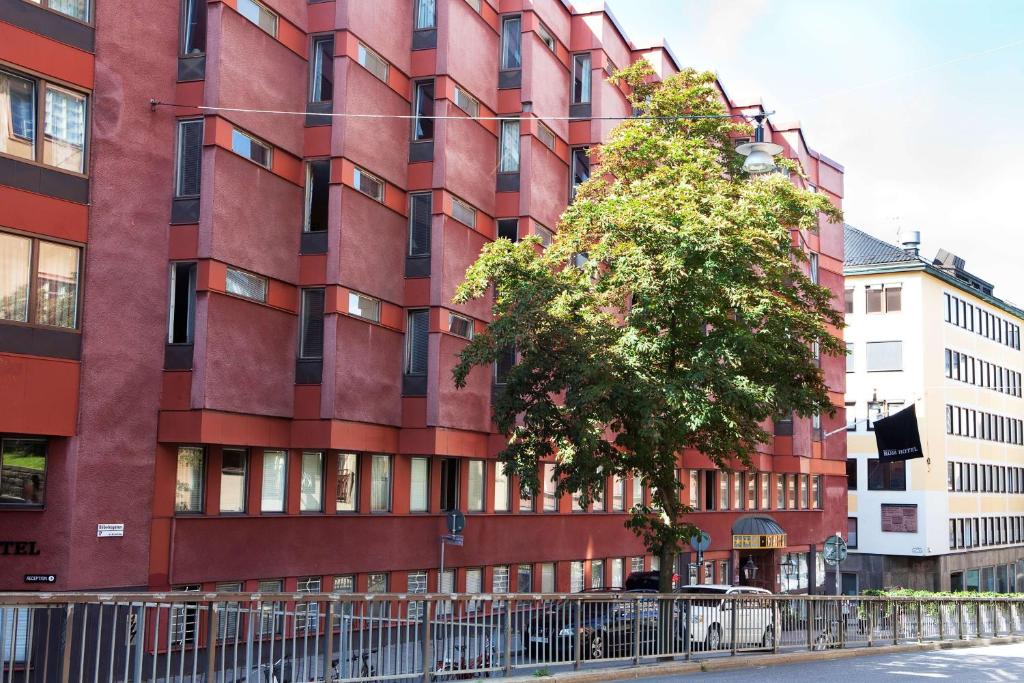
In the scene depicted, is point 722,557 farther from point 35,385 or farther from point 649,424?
point 35,385

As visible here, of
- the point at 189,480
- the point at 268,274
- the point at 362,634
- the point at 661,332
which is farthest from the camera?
the point at 268,274

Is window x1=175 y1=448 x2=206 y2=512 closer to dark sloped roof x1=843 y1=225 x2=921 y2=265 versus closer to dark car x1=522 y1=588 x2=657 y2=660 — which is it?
dark car x1=522 y1=588 x2=657 y2=660

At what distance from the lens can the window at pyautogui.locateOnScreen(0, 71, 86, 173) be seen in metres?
20.1

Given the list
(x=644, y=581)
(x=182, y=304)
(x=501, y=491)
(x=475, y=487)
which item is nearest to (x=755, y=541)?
(x=644, y=581)

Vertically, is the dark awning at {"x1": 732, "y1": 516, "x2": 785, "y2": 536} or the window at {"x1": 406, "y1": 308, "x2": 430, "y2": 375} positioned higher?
the window at {"x1": 406, "y1": 308, "x2": 430, "y2": 375}

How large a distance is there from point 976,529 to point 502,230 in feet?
170

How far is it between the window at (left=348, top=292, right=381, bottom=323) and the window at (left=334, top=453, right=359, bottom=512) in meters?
3.43

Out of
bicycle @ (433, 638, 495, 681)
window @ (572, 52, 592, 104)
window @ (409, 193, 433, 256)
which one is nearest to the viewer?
bicycle @ (433, 638, 495, 681)

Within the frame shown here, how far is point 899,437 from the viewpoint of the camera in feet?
137

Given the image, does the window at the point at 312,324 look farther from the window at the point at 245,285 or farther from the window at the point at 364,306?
the window at the point at 245,285

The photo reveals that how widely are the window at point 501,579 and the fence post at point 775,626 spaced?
13668 mm

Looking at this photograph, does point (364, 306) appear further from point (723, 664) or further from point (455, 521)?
point (723, 664)

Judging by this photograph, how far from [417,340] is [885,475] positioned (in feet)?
149

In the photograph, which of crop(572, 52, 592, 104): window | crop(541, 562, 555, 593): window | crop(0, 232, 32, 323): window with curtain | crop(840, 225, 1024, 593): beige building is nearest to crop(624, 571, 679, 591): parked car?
crop(541, 562, 555, 593): window
